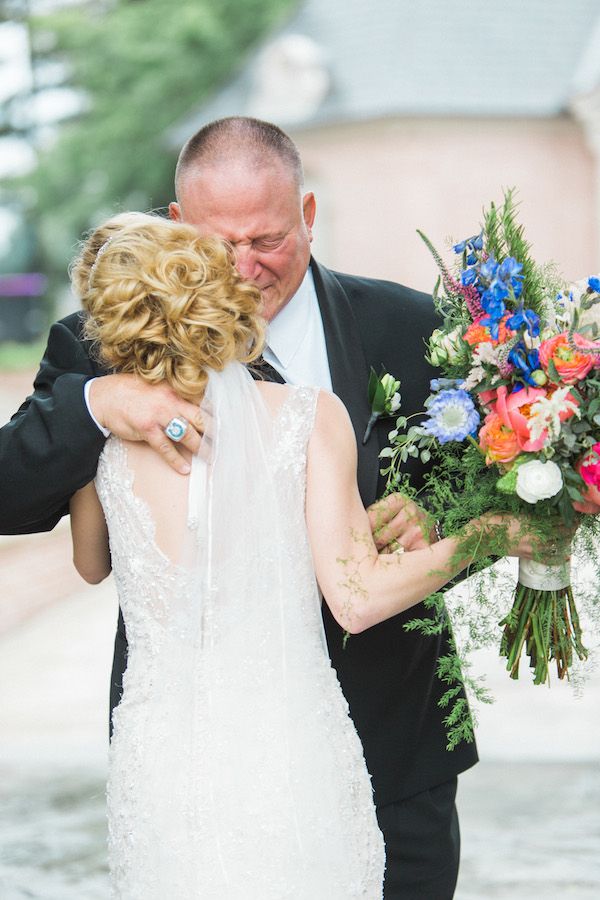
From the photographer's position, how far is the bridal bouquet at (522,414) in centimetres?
227

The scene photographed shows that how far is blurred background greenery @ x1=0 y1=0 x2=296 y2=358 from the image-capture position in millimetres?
23531

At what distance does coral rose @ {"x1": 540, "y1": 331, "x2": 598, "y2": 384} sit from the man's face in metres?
0.85

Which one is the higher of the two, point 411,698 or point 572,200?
point 572,200

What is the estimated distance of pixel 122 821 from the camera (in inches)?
90.6

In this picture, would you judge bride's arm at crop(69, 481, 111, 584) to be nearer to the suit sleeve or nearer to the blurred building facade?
the suit sleeve

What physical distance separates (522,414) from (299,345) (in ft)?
2.99

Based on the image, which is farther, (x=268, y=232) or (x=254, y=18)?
(x=254, y=18)

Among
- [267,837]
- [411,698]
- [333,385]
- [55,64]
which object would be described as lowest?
[267,837]

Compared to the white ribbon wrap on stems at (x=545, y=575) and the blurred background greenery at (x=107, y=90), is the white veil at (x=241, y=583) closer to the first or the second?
the white ribbon wrap on stems at (x=545, y=575)

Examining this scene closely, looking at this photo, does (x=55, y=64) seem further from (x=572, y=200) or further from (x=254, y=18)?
(x=572, y=200)

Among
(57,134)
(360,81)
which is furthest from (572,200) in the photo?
(57,134)

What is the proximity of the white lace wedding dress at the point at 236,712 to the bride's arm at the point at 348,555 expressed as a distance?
0.12ft

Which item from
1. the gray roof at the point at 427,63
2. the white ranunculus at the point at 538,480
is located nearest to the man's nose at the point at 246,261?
the white ranunculus at the point at 538,480

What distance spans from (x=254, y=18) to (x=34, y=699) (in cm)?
1959
